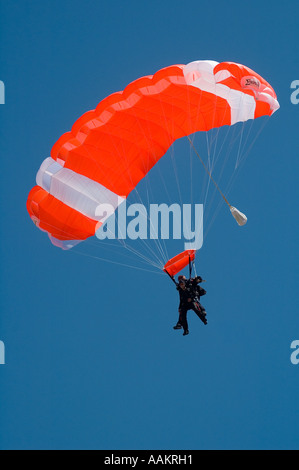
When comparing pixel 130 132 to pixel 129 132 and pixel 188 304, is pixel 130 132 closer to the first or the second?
pixel 129 132

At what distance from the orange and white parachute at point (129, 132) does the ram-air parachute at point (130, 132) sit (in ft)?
0.06

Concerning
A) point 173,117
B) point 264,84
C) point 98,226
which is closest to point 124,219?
point 98,226

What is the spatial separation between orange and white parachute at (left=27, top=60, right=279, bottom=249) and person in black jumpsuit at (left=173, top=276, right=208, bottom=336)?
2.18 m

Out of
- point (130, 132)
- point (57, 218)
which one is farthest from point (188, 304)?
point (130, 132)

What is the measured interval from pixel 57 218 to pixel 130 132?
207cm

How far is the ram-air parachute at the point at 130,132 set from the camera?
537 inches

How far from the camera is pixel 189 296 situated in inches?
554

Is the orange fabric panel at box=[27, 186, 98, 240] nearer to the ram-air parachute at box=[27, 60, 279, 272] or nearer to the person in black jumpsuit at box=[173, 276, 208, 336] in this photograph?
the ram-air parachute at box=[27, 60, 279, 272]

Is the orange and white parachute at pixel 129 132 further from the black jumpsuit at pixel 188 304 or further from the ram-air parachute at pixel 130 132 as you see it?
the black jumpsuit at pixel 188 304

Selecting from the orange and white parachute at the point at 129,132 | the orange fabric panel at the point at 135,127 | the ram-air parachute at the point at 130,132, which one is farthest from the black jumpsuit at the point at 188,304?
the orange fabric panel at the point at 135,127

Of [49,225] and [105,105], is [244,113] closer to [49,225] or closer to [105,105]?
[105,105]

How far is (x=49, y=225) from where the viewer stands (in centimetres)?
1504

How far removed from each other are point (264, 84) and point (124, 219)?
3.98m

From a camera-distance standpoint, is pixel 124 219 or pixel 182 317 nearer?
pixel 182 317
